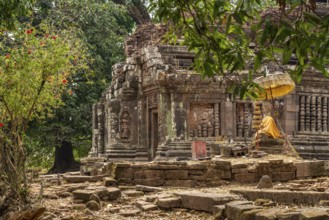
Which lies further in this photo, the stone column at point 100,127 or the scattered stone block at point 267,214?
the stone column at point 100,127

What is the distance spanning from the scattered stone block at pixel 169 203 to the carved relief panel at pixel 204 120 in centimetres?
692

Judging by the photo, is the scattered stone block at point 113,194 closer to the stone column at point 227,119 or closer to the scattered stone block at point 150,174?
the scattered stone block at point 150,174

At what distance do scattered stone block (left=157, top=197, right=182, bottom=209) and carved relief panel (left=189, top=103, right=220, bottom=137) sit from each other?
22.7ft

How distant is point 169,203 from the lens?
8492 millimetres

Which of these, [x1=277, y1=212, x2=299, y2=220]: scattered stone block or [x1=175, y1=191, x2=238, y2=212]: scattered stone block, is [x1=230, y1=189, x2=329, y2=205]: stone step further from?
[x1=277, y1=212, x2=299, y2=220]: scattered stone block

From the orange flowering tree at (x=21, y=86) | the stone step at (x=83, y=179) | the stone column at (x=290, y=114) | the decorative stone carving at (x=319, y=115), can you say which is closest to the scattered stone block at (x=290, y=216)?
the orange flowering tree at (x=21, y=86)

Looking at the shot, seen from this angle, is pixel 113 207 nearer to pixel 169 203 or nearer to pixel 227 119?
pixel 169 203

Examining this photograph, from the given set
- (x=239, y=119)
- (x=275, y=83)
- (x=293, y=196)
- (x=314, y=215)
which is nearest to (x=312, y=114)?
(x=239, y=119)

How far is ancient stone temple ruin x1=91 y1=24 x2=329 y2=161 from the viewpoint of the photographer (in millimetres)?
15367

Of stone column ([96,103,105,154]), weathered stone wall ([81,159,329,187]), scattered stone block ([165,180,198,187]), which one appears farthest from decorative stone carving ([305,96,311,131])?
stone column ([96,103,105,154])

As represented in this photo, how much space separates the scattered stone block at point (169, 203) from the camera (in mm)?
8492

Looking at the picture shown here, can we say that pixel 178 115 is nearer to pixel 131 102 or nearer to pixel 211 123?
pixel 211 123

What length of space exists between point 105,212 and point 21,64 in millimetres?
2843

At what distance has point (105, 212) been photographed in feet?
28.0
